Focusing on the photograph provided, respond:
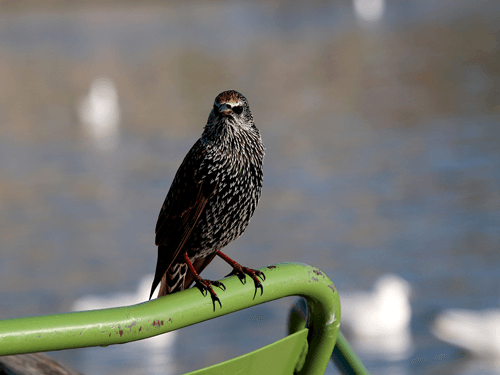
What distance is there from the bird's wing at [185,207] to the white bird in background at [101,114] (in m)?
8.84

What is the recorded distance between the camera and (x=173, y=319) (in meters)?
1.39

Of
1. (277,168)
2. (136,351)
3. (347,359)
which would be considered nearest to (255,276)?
(347,359)

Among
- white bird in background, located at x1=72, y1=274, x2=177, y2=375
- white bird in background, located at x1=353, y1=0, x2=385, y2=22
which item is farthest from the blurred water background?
white bird in background, located at x1=353, y1=0, x2=385, y2=22

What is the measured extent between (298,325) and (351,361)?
17 centimetres

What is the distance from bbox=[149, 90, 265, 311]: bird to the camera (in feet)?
6.24

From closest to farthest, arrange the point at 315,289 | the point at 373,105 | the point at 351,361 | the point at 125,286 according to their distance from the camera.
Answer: the point at 315,289 → the point at 351,361 → the point at 125,286 → the point at 373,105

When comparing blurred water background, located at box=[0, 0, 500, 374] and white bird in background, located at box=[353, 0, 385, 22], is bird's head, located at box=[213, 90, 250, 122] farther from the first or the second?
white bird in background, located at box=[353, 0, 385, 22]

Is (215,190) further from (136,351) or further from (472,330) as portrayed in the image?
(472,330)

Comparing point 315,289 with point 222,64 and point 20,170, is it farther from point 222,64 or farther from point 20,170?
point 222,64

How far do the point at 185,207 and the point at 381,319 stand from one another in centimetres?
338

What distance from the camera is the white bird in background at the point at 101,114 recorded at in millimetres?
11234

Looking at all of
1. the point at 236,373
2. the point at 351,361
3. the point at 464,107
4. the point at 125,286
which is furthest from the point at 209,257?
the point at 464,107

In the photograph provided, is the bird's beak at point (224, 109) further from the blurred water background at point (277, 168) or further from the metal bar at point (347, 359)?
the blurred water background at point (277, 168)

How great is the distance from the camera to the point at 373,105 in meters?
12.8
